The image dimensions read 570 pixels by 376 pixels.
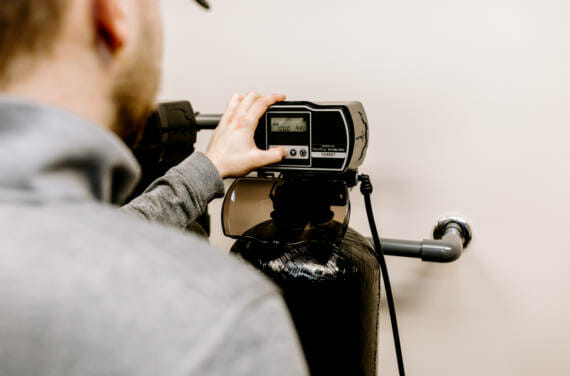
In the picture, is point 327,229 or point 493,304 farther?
point 493,304

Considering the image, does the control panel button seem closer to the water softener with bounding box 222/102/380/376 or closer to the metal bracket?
the water softener with bounding box 222/102/380/376

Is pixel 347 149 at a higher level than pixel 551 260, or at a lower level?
higher

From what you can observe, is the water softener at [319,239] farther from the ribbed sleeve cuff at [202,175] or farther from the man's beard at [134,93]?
the man's beard at [134,93]

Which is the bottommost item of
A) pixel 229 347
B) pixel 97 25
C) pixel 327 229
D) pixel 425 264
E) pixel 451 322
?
pixel 451 322

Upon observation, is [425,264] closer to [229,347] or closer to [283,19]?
[283,19]

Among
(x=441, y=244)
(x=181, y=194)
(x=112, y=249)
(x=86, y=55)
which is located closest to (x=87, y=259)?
(x=112, y=249)

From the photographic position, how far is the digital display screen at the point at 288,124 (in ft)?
2.00

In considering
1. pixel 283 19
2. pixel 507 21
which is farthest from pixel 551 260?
pixel 283 19

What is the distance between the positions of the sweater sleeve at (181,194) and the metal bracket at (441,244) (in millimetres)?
346

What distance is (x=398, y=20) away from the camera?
2.54ft

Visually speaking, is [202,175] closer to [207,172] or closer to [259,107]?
[207,172]

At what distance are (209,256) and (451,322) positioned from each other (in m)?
0.72

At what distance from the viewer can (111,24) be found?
0.30m

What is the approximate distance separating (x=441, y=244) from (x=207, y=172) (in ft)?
1.35
